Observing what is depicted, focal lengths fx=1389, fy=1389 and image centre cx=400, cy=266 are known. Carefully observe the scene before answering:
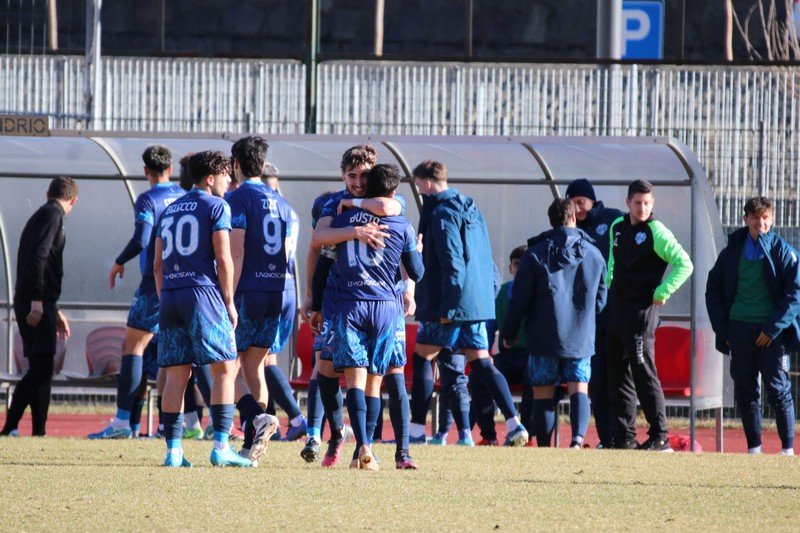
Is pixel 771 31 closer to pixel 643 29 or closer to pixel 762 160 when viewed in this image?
pixel 643 29

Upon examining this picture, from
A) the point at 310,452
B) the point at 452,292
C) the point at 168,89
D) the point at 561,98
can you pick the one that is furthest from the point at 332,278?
the point at 168,89

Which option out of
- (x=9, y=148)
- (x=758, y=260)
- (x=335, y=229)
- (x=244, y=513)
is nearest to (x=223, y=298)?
(x=335, y=229)

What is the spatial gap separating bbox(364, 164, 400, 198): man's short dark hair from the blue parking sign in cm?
1391

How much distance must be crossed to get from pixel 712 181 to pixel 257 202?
6.97 metres

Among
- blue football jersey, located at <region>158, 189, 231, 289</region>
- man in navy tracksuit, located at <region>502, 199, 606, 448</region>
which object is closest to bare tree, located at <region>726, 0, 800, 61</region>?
man in navy tracksuit, located at <region>502, 199, 606, 448</region>

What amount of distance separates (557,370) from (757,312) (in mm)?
1361

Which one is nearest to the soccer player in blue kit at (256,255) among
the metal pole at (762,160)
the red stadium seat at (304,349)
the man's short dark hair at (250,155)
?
the man's short dark hair at (250,155)

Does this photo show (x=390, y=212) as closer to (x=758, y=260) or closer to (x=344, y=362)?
(x=344, y=362)

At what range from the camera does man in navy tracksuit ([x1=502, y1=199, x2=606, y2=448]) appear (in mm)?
8992

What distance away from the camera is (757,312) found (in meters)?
9.08

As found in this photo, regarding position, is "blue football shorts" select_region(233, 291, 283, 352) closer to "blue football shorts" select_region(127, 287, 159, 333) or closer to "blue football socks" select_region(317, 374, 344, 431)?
"blue football socks" select_region(317, 374, 344, 431)

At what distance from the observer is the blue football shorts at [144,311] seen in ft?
28.6

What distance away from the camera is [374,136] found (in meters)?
11.0

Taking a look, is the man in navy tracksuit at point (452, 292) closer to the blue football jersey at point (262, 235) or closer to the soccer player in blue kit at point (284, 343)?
the soccer player in blue kit at point (284, 343)
